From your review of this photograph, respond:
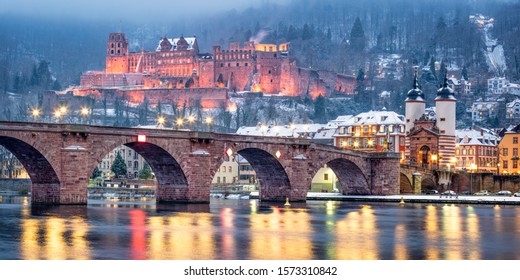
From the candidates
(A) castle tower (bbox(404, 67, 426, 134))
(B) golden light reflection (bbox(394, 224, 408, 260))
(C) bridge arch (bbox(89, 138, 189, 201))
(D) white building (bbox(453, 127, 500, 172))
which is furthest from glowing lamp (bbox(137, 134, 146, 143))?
(D) white building (bbox(453, 127, 500, 172))

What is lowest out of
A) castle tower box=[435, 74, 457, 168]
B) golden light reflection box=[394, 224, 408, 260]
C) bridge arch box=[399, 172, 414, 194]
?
golden light reflection box=[394, 224, 408, 260]

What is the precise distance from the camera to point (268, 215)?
3177 inches

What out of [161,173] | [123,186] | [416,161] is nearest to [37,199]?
[161,173]

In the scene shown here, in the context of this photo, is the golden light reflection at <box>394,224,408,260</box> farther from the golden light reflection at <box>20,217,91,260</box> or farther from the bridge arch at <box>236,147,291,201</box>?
the bridge arch at <box>236,147,291,201</box>

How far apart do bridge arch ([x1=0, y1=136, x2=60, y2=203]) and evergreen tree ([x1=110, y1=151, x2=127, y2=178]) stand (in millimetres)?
91328

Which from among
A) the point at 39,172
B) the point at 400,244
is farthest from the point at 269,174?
the point at 400,244

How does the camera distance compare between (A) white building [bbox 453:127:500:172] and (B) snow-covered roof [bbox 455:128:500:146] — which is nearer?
(A) white building [bbox 453:127:500:172]

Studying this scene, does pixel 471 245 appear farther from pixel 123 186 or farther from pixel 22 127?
pixel 123 186

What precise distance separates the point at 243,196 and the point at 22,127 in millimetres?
52030

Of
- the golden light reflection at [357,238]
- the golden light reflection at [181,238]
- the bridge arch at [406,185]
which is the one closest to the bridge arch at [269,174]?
the golden light reflection at [357,238]

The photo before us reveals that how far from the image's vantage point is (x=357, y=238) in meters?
59.1

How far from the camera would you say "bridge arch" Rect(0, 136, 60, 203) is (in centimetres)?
8244

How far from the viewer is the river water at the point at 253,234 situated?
49250 mm

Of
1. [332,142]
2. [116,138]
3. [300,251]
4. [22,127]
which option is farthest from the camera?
[332,142]
